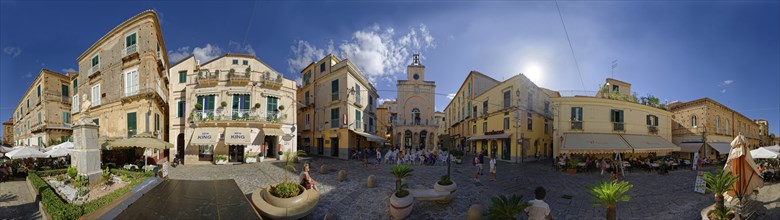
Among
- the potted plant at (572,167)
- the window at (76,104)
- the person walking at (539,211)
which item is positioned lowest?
the potted plant at (572,167)

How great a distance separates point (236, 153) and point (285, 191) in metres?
16.3

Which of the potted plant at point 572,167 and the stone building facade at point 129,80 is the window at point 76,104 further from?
the potted plant at point 572,167

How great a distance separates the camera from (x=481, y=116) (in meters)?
28.8

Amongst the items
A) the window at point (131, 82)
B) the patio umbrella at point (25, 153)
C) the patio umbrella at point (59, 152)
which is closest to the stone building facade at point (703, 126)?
the window at point (131, 82)

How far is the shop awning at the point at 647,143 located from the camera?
20.2 metres

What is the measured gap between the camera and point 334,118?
2459 cm

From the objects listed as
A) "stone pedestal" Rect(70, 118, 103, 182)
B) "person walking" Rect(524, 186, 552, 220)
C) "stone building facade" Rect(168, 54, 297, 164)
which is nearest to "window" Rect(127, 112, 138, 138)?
"stone building facade" Rect(168, 54, 297, 164)

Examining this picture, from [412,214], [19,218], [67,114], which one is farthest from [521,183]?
[67,114]

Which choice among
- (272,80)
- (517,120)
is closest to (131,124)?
(272,80)

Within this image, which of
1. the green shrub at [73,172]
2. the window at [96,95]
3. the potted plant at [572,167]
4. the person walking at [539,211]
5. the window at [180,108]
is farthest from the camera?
the window at [96,95]

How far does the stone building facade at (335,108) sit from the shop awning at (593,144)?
1522cm

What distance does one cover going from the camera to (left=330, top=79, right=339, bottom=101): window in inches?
957

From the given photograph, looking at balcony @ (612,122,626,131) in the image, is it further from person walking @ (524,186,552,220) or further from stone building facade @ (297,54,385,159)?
person walking @ (524,186,552,220)

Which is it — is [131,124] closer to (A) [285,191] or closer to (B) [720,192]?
(A) [285,191]
